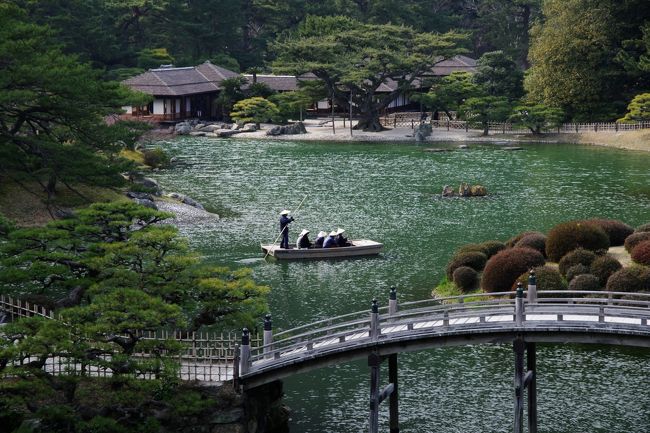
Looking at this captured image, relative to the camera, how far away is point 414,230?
57.4m

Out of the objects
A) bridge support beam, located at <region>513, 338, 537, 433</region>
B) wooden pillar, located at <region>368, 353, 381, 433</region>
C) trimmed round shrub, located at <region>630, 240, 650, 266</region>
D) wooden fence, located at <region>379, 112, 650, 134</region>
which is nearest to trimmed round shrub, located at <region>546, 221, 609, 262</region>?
trimmed round shrub, located at <region>630, 240, 650, 266</region>

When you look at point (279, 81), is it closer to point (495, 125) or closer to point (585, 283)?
point (495, 125)

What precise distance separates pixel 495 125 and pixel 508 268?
56.5 metres

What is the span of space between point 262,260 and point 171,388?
2207 cm

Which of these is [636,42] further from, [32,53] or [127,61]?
[32,53]

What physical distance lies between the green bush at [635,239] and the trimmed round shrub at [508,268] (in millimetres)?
3046

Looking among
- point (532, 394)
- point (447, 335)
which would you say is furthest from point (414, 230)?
point (447, 335)

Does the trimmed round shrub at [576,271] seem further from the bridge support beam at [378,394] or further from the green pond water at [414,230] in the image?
the bridge support beam at [378,394]

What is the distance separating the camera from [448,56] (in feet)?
320

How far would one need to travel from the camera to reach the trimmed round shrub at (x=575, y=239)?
4238 centimetres

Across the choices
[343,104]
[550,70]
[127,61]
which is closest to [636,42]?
[550,70]

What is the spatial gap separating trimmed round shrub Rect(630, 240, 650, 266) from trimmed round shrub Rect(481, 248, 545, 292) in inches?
123

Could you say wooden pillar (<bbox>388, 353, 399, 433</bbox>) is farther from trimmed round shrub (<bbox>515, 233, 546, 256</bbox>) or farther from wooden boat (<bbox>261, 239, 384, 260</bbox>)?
wooden boat (<bbox>261, 239, 384, 260</bbox>)

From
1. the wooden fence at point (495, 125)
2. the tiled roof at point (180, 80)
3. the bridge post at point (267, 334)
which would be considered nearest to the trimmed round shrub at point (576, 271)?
the bridge post at point (267, 334)
